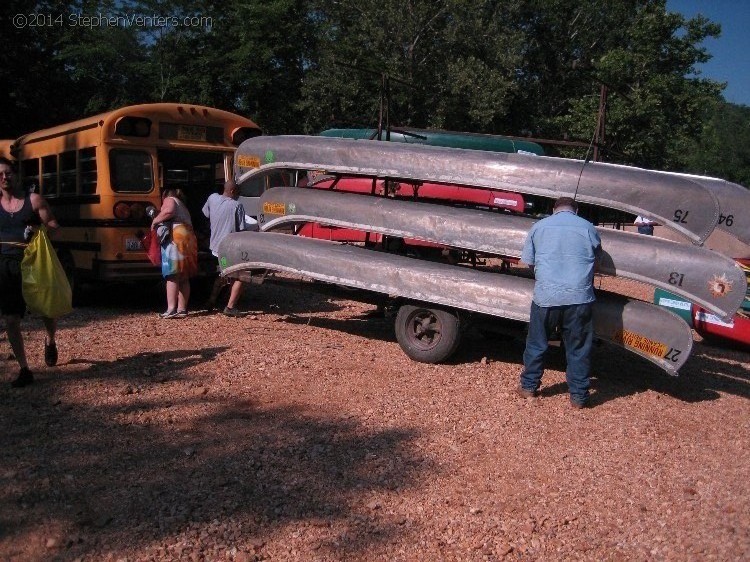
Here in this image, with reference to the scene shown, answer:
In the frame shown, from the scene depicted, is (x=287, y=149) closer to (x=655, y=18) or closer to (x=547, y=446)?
(x=547, y=446)

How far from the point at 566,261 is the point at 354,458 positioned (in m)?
2.28

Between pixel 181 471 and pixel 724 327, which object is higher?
pixel 724 327

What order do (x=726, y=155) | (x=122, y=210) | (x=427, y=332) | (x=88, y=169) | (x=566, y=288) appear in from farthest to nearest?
(x=726, y=155), (x=88, y=169), (x=122, y=210), (x=427, y=332), (x=566, y=288)

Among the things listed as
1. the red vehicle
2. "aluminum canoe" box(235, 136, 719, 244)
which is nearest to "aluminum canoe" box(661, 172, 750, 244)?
"aluminum canoe" box(235, 136, 719, 244)

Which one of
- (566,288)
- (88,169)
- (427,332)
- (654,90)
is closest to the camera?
(566,288)

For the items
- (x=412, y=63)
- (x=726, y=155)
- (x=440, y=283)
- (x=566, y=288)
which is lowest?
(x=440, y=283)

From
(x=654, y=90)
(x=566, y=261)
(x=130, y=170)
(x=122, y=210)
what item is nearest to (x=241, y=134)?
(x=130, y=170)

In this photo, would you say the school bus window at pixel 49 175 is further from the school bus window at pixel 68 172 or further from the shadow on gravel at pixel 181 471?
the shadow on gravel at pixel 181 471

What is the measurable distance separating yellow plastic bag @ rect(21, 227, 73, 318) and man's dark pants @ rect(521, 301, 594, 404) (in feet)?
12.3

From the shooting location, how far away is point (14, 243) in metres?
5.45

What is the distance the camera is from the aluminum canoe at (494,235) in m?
5.46

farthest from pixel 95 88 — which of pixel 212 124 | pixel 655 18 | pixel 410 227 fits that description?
pixel 655 18

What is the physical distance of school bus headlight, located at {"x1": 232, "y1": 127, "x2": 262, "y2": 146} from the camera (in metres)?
9.34

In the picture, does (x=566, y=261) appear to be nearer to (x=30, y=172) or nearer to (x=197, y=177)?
(x=197, y=177)
